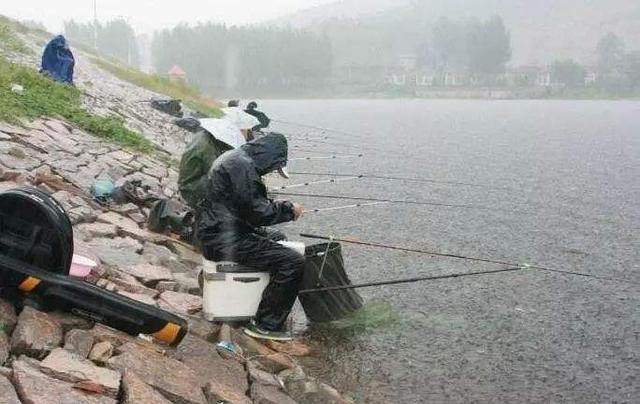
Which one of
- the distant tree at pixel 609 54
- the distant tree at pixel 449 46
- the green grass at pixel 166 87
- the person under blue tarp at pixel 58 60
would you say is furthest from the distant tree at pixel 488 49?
the person under blue tarp at pixel 58 60

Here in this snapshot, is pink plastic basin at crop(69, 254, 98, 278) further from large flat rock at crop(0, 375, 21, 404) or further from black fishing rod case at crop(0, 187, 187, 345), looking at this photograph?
large flat rock at crop(0, 375, 21, 404)

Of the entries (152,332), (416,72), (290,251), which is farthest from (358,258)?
(416,72)

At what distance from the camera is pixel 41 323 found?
15.4 ft

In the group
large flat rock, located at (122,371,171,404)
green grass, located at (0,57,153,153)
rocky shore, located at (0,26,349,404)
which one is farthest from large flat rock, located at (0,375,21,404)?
green grass, located at (0,57,153,153)

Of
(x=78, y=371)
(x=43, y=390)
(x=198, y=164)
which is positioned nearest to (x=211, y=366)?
(x=78, y=371)

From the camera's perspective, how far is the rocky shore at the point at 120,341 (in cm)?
426

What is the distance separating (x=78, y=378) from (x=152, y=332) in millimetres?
1065

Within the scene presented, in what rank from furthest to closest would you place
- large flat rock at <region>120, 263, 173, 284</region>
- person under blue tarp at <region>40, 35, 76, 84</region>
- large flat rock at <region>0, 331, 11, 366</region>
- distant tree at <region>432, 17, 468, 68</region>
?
1. distant tree at <region>432, 17, 468, 68</region>
2. person under blue tarp at <region>40, 35, 76, 84</region>
3. large flat rock at <region>120, 263, 173, 284</region>
4. large flat rock at <region>0, 331, 11, 366</region>

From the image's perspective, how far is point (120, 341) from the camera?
503 cm

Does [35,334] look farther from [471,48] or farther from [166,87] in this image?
[471,48]

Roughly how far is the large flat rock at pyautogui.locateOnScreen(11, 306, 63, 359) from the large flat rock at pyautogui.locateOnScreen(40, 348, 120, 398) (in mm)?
91

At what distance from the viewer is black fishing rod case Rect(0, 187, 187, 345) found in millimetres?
4793

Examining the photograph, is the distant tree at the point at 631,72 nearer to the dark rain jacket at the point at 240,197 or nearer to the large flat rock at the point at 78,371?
the dark rain jacket at the point at 240,197

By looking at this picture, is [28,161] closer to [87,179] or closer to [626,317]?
[87,179]
